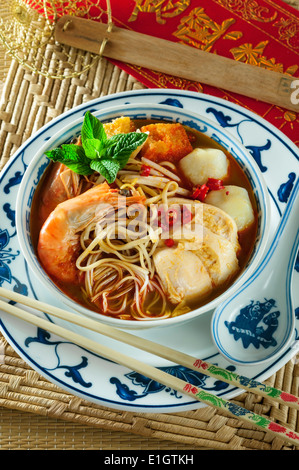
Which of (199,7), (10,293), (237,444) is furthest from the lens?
(199,7)

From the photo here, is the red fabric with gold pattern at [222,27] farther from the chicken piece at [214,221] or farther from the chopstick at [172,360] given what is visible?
the chopstick at [172,360]

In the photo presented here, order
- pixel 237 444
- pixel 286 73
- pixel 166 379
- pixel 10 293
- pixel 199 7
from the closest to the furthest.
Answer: pixel 166 379
pixel 10 293
pixel 237 444
pixel 286 73
pixel 199 7

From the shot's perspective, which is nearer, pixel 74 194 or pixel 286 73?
pixel 74 194

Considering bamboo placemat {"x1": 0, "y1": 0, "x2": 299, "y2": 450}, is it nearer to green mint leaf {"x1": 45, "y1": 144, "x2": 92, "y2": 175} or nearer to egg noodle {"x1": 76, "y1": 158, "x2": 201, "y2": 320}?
egg noodle {"x1": 76, "y1": 158, "x2": 201, "y2": 320}

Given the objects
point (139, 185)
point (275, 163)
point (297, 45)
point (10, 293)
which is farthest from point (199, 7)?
point (10, 293)

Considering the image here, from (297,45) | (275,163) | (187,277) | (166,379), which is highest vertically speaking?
(297,45)

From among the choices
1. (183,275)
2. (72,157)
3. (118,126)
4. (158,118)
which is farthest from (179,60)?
(183,275)

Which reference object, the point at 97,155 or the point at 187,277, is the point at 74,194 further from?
the point at 187,277
